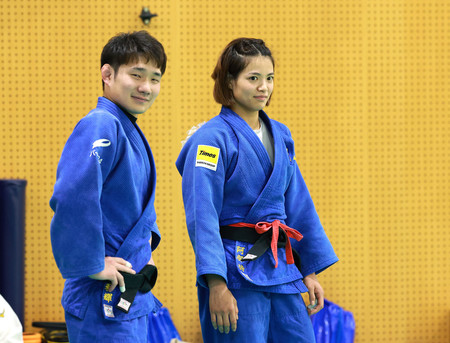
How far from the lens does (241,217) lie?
2.30 m

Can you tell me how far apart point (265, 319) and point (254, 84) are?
89 cm

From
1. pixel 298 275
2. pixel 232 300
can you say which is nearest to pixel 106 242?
pixel 232 300

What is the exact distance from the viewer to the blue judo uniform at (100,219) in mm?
1819

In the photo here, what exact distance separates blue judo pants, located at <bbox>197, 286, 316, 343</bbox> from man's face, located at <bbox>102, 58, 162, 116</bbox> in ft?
2.46

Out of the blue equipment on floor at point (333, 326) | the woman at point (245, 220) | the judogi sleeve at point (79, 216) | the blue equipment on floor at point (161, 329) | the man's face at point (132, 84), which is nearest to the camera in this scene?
the judogi sleeve at point (79, 216)

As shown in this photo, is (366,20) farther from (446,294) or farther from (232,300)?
(232,300)

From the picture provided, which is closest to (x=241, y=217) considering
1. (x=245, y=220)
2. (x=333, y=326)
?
(x=245, y=220)

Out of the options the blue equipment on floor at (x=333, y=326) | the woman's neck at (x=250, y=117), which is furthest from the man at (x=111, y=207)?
the blue equipment on floor at (x=333, y=326)

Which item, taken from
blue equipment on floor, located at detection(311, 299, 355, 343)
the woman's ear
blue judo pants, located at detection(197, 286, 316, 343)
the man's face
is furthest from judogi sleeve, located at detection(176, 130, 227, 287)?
blue equipment on floor, located at detection(311, 299, 355, 343)

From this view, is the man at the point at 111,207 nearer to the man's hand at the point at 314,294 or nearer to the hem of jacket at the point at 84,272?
the hem of jacket at the point at 84,272

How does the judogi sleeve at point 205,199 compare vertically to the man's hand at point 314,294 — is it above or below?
above

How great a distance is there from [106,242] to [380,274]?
2.91 meters

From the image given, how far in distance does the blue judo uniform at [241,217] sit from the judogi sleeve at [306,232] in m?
0.10

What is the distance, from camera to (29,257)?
4.13 meters
